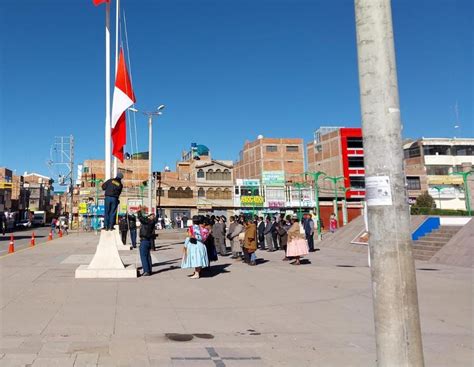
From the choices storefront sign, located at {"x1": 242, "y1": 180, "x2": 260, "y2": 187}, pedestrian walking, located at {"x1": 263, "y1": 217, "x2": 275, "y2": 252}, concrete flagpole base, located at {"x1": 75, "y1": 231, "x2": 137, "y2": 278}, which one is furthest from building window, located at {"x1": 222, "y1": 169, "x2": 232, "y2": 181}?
concrete flagpole base, located at {"x1": 75, "y1": 231, "x2": 137, "y2": 278}

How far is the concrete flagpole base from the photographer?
1035 cm

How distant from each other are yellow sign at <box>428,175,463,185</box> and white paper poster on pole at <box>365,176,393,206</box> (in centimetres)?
6730

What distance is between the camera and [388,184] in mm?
2646

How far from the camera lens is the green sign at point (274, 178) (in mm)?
64375

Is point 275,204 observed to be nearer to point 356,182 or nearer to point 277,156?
point 277,156

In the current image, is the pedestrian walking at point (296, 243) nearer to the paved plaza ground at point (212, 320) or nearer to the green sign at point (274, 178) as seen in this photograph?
the paved plaza ground at point (212, 320)

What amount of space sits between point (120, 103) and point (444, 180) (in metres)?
62.6

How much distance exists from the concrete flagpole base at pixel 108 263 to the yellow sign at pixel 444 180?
62212 mm

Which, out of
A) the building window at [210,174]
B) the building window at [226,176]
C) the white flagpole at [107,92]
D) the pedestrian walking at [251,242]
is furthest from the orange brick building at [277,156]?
the white flagpole at [107,92]

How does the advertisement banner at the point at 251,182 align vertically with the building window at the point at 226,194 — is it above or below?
above

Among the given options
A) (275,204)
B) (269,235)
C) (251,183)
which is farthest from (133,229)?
(251,183)

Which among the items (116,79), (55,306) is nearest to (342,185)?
(116,79)

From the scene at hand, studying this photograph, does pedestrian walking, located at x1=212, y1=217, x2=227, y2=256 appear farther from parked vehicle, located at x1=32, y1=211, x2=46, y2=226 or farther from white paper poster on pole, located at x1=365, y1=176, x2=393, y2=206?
parked vehicle, located at x1=32, y1=211, x2=46, y2=226

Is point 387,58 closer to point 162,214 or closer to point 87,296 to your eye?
point 87,296
